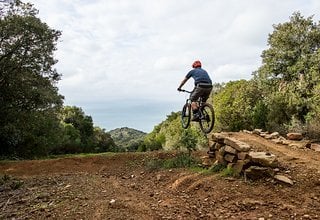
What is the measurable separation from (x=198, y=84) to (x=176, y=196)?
4094 mm

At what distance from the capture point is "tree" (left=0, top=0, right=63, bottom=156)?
19312 millimetres

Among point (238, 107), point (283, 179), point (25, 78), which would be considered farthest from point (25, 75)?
point (238, 107)

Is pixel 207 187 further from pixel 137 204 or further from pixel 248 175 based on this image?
pixel 137 204

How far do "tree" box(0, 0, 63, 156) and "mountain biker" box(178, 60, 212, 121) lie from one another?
1104 centimetres

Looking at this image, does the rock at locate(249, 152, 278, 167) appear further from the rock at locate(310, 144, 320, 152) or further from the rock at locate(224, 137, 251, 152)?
the rock at locate(310, 144, 320, 152)

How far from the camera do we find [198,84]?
10938 mm

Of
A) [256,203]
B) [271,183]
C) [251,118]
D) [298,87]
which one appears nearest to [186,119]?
[271,183]

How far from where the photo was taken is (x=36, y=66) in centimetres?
2062

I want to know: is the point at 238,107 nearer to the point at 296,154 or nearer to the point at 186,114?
the point at 186,114

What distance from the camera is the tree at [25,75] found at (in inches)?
760

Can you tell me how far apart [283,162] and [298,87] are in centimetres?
2045

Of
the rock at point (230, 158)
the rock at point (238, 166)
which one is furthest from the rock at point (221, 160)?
the rock at point (238, 166)

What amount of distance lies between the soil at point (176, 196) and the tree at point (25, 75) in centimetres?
A: 896

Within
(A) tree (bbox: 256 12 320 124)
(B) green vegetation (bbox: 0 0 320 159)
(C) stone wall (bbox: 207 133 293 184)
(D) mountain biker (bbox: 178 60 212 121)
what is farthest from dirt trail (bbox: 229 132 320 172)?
(A) tree (bbox: 256 12 320 124)
